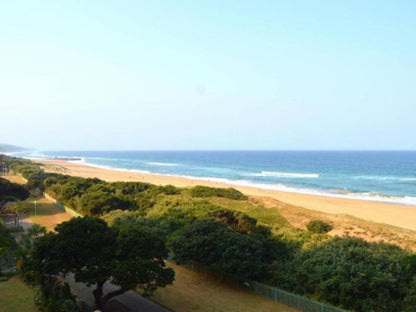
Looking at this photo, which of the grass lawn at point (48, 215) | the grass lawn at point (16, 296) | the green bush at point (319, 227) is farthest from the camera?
the grass lawn at point (48, 215)

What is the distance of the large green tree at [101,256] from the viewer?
13633 mm

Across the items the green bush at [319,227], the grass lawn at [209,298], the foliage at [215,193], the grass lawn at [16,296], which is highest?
the foliage at [215,193]

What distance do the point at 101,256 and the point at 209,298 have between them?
6021 millimetres

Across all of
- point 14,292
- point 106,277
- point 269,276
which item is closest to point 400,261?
point 269,276

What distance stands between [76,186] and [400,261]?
3542cm

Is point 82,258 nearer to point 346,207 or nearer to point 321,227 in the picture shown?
point 321,227

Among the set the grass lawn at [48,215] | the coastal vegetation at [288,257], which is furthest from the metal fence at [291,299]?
the grass lawn at [48,215]

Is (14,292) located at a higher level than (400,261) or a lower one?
lower

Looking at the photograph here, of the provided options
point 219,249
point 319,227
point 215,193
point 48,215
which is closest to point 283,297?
point 219,249

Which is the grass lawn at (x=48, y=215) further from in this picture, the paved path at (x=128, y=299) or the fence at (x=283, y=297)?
the fence at (x=283, y=297)

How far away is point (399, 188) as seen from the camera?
68.8m

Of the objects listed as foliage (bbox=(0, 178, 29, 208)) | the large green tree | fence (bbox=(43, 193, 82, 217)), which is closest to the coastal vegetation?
the large green tree

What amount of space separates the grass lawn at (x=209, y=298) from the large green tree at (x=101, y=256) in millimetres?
2608

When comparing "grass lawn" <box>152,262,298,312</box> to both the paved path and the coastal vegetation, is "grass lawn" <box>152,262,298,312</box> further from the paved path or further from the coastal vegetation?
the coastal vegetation
